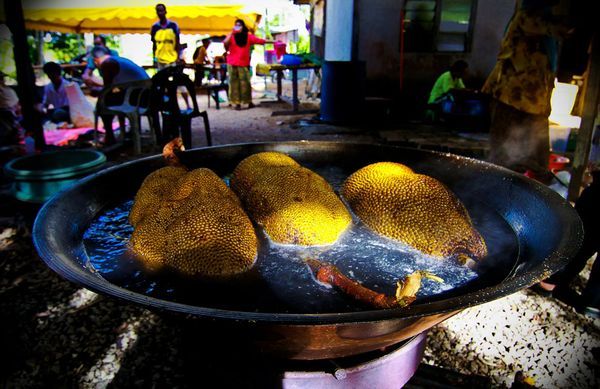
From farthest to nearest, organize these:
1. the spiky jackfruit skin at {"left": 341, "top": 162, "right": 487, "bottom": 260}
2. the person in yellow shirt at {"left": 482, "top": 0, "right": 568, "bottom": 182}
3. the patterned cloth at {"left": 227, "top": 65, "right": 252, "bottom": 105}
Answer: the patterned cloth at {"left": 227, "top": 65, "right": 252, "bottom": 105} → the person in yellow shirt at {"left": 482, "top": 0, "right": 568, "bottom": 182} → the spiky jackfruit skin at {"left": 341, "top": 162, "right": 487, "bottom": 260}

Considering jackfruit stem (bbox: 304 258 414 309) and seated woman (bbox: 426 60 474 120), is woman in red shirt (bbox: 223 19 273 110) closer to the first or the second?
seated woman (bbox: 426 60 474 120)

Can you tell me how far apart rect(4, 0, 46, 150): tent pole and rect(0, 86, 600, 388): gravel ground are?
3.50 meters

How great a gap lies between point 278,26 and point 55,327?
1141 inches

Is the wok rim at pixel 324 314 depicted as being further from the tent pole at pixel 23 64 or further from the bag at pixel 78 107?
the bag at pixel 78 107

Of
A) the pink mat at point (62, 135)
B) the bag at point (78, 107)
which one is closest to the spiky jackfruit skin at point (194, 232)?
the pink mat at point (62, 135)

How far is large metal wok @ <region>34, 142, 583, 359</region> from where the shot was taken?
1.01 metres

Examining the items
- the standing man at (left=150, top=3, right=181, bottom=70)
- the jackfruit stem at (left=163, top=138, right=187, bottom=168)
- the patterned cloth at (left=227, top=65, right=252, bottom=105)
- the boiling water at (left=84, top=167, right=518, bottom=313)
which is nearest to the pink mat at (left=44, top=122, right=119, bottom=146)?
the standing man at (left=150, top=3, right=181, bottom=70)

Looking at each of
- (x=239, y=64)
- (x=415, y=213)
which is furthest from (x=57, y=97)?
(x=415, y=213)

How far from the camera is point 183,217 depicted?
61.5 inches

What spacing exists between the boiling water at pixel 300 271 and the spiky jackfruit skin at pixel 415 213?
0.17 feet

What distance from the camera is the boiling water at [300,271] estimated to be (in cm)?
134

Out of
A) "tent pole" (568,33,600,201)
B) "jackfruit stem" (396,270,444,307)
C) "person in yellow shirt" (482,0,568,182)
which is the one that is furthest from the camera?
"person in yellow shirt" (482,0,568,182)

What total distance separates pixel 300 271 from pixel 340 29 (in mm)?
8980

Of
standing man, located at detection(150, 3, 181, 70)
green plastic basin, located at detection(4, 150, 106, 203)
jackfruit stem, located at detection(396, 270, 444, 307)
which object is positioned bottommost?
green plastic basin, located at detection(4, 150, 106, 203)
